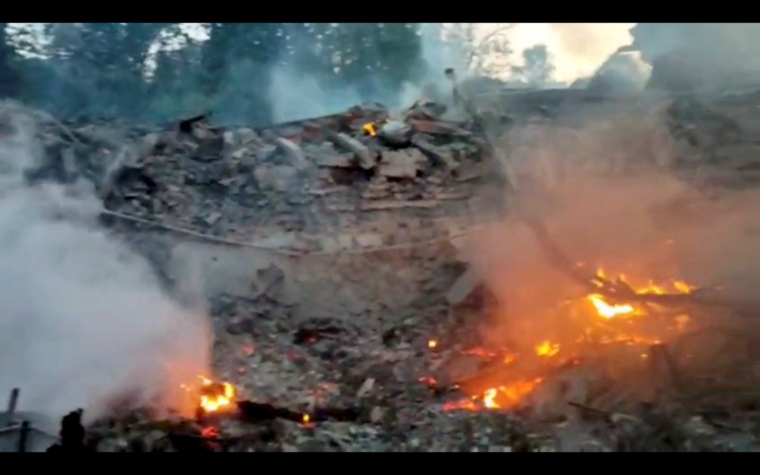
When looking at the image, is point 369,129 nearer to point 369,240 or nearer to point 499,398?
point 369,240

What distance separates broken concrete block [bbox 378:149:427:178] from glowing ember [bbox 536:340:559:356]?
2.21m

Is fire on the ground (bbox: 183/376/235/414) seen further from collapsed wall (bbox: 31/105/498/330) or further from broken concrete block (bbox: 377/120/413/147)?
broken concrete block (bbox: 377/120/413/147)

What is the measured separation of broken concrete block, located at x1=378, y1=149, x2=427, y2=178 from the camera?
7.29m

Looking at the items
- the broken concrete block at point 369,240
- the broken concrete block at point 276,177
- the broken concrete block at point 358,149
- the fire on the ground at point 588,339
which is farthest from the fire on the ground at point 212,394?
the broken concrete block at point 358,149

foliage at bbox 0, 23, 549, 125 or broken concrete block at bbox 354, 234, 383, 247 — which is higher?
foliage at bbox 0, 23, 549, 125

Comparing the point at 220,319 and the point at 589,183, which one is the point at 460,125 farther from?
the point at 220,319

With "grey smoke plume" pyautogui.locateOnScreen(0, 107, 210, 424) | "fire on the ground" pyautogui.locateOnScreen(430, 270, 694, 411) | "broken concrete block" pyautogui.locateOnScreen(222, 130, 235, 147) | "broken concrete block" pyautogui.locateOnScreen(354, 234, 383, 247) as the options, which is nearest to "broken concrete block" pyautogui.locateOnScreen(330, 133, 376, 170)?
"broken concrete block" pyautogui.locateOnScreen(354, 234, 383, 247)

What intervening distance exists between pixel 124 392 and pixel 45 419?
24.4 inches

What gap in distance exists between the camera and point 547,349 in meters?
6.23

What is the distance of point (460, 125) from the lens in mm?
7637

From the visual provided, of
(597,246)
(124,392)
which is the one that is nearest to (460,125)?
(597,246)

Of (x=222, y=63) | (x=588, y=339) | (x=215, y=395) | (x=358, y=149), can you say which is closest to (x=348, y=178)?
(x=358, y=149)

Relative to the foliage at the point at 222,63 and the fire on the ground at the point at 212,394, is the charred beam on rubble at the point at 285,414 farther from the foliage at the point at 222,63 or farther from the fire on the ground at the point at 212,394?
the foliage at the point at 222,63

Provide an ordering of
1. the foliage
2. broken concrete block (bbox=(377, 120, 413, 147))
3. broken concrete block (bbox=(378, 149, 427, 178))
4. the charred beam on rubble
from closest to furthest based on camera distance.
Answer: the charred beam on rubble < the foliage < broken concrete block (bbox=(378, 149, 427, 178)) < broken concrete block (bbox=(377, 120, 413, 147))
